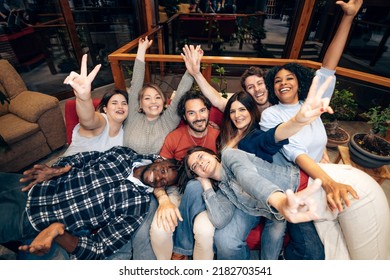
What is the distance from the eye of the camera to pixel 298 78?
1.62 m

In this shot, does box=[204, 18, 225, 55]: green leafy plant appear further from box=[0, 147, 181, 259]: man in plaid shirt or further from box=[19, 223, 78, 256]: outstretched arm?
box=[19, 223, 78, 256]: outstretched arm

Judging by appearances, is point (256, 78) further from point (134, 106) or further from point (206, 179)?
point (134, 106)

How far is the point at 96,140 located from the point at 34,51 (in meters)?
5.09

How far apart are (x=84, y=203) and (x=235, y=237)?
1.08 meters

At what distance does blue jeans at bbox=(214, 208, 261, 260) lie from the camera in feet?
4.31

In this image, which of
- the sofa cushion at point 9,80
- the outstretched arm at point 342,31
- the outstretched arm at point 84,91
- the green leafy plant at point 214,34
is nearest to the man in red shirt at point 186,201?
the outstretched arm at point 84,91

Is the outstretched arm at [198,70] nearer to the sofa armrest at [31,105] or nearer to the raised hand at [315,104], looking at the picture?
the raised hand at [315,104]

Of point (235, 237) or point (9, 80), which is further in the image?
point (9, 80)

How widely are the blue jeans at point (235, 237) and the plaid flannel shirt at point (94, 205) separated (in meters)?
0.59

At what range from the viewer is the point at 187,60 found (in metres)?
1.87

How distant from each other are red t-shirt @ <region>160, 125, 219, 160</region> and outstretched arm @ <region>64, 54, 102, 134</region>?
637mm

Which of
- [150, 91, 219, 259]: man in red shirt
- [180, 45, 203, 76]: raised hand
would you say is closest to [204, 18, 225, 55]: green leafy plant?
[180, 45, 203, 76]: raised hand

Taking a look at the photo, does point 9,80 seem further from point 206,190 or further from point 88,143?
point 206,190

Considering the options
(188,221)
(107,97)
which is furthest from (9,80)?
(188,221)
